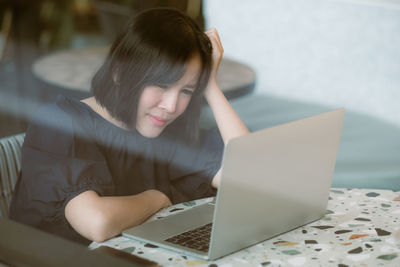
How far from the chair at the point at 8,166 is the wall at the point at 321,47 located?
1611 mm

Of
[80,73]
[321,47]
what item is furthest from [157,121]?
[321,47]

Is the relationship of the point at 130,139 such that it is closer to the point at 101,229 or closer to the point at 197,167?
the point at 197,167

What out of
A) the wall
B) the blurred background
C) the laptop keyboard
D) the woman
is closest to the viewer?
the laptop keyboard

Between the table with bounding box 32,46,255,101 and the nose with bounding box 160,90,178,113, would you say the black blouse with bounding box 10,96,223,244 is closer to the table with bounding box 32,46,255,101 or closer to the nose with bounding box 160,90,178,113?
the nose with bounding box 160,90,178,113

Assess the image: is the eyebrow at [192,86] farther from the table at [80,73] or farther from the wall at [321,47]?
the wall at [321,47]

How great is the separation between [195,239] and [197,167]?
428mm

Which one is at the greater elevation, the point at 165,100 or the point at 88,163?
the point at 165,100

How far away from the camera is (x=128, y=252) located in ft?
2.64

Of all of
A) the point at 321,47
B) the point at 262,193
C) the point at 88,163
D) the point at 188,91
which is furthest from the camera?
the point at 321,47

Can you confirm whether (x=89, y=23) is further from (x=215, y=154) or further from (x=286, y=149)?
(x=286, y=149)

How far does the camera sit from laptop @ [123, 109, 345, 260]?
726 mm

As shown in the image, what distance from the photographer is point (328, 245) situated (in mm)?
858

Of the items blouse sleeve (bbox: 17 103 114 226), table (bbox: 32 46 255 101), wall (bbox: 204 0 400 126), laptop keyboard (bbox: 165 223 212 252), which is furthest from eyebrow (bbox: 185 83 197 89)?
wall (bbox: 204 0 400 126)

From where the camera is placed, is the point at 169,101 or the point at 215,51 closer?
the point at 169,101
